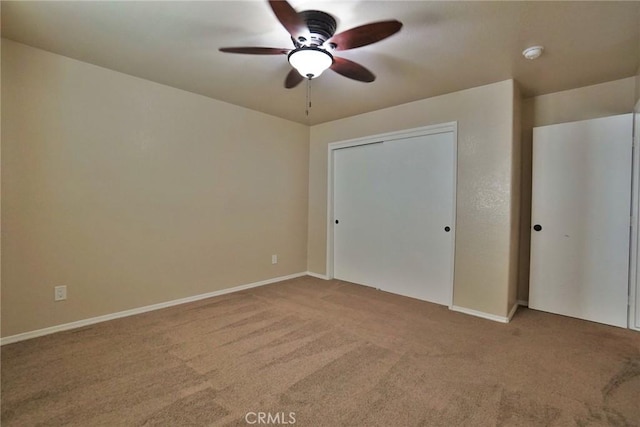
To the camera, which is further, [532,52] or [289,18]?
[532,52]

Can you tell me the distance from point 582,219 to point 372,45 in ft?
8.87

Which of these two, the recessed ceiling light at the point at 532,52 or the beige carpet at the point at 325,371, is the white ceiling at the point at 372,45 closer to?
the recessed ceiling light at the point at 532,52

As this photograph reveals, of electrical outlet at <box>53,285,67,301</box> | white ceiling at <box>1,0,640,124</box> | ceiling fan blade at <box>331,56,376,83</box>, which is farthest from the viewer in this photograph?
electrical outlet at <box>53,285,67,301</box>

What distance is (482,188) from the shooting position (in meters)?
3.03

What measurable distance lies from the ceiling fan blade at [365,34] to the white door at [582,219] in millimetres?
2446

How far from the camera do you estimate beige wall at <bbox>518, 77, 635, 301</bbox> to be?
2.86 m

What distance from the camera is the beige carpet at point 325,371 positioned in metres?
1.60

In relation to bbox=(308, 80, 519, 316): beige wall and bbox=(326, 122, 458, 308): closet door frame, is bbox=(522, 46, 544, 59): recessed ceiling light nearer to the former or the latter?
bbox=(308, 80, 519, 316): beige wall

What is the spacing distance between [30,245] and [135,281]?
867 mm

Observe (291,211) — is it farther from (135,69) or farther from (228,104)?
(135,69)

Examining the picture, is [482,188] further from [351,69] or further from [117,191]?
[117,191]

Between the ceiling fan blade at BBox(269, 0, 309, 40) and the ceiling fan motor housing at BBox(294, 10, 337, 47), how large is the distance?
2.4 inches

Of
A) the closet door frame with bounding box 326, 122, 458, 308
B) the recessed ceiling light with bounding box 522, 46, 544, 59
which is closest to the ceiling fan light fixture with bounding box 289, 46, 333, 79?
the recessed ceiling light with bounding box 522, 46, 544, 59

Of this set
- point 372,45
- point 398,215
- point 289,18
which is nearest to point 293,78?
point 372,45
